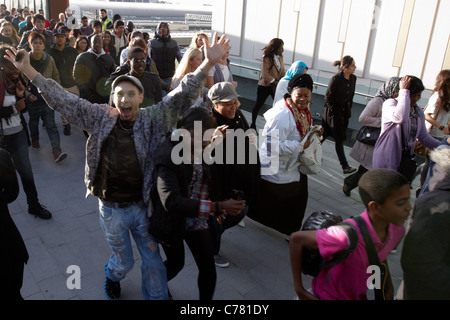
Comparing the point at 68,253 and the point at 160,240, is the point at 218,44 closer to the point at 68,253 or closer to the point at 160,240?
the point at 160,240

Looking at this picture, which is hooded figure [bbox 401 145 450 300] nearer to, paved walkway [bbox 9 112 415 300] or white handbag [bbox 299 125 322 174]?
paved walkway [bbox 9 112 415 300]

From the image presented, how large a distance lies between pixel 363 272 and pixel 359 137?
300 centimetres

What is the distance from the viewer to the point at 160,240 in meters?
2.71

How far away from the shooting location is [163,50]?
750 cm

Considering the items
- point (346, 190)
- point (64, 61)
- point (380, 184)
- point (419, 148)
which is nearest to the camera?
point (380, 184)

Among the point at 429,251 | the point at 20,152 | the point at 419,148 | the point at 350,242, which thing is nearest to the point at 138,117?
the point at 350,242

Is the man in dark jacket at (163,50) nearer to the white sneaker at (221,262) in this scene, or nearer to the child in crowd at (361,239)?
the white sneaker at (221,262)

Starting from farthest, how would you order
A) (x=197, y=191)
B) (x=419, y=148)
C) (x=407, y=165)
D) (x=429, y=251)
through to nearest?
(x=419, y=148) → (x=407, y=165) → (x=197, y=191) → (x=429, y=251)

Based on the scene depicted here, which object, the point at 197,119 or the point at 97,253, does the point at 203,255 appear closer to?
the point at 197,119

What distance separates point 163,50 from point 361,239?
6460 millimetres

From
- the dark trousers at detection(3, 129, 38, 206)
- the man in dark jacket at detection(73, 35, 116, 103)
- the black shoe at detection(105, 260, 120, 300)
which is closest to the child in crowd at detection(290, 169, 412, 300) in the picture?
the black shoe at detection(105, 260, 120, 300)

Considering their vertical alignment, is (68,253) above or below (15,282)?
below
